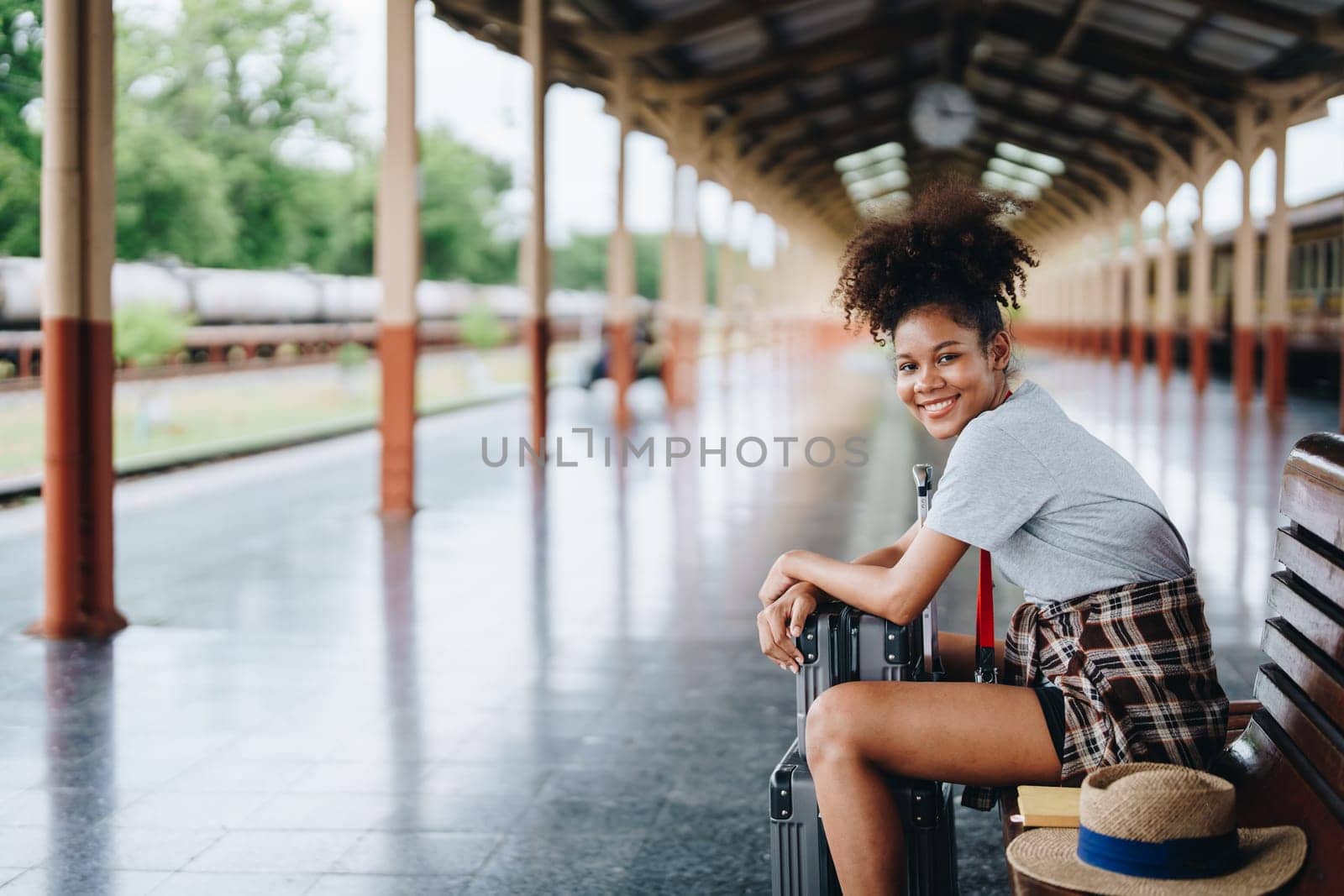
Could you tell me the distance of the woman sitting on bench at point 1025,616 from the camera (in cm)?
222

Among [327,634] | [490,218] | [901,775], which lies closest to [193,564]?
[327,634]

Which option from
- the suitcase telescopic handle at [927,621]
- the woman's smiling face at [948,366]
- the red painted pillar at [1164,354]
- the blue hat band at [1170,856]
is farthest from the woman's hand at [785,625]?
the red painted pillar at [1164,354]

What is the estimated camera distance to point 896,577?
7.66 ft

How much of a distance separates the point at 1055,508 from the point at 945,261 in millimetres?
458

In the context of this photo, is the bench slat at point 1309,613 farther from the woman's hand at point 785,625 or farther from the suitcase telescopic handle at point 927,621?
the woman's hand at point 785,625

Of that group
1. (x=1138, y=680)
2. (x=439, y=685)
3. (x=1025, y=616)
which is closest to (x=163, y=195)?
(x=439, y=685)

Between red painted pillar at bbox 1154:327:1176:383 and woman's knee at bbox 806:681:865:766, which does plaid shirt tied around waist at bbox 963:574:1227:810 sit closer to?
woman's knee at bbox 806:681:865:766

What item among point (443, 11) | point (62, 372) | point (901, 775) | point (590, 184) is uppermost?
point (590, 184)

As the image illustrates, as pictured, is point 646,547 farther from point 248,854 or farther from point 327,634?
point 248,854

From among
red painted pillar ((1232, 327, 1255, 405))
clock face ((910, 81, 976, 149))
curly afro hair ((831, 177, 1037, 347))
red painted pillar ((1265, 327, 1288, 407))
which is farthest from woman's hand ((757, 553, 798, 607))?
clock face ((910, 81, 976, 149))

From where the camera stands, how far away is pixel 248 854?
129 inches

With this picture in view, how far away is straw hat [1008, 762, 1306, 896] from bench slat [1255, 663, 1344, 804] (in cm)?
11

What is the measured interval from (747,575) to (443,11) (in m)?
6.89

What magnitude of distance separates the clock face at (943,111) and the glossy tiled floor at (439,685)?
1213cm
